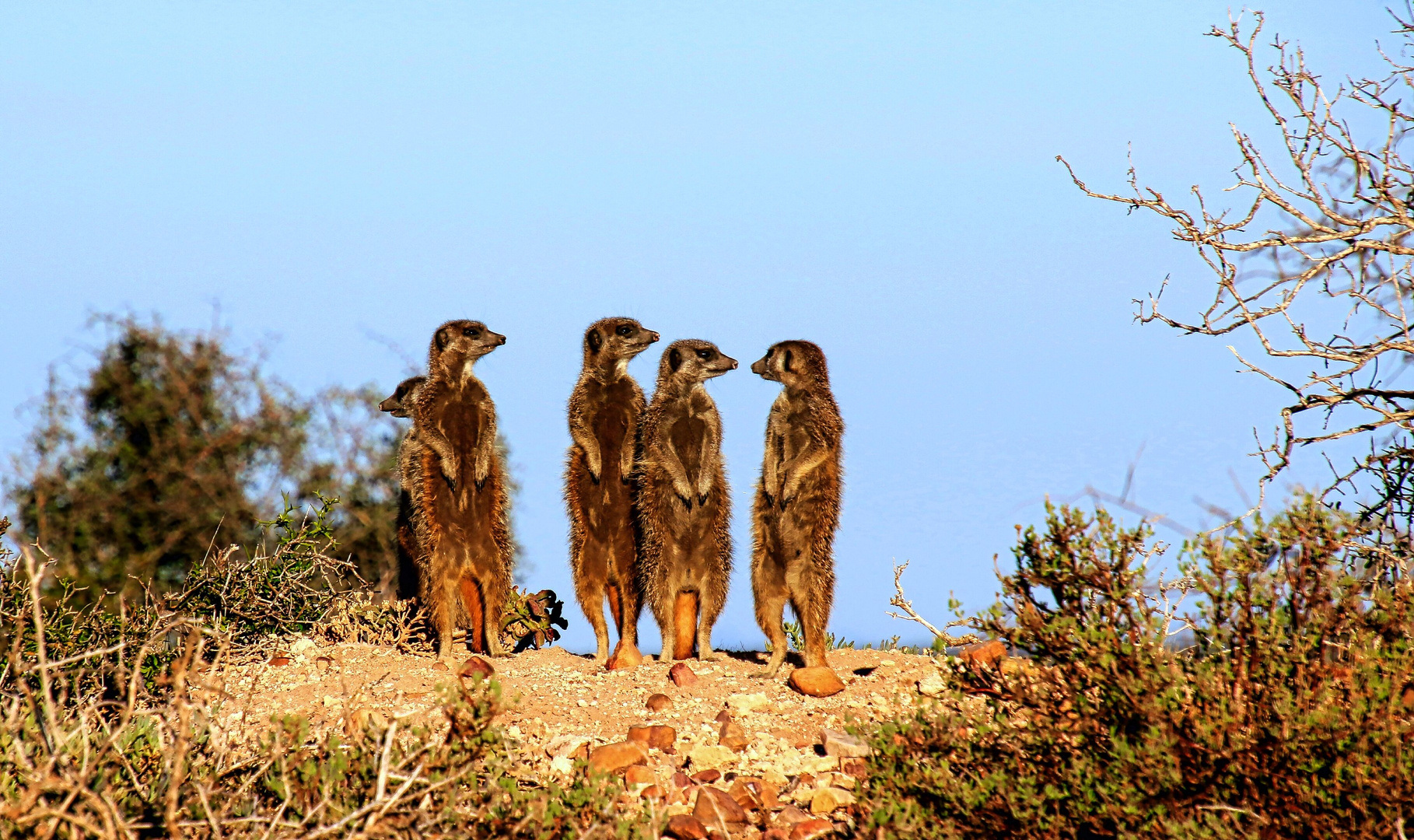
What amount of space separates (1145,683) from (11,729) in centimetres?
370

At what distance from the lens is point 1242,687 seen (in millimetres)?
4586

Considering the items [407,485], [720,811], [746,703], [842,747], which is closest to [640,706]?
[746,703]

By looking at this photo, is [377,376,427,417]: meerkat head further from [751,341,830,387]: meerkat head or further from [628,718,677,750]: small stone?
[628,718,677,750]: small stone

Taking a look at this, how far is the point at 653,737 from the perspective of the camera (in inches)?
237

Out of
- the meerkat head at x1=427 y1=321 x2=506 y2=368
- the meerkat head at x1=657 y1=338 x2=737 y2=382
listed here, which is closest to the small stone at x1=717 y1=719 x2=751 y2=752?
the meerkat head at x1=657 y1=338 x2=737 y2=382

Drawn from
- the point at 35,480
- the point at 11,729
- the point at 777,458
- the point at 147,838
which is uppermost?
the point at 35,480

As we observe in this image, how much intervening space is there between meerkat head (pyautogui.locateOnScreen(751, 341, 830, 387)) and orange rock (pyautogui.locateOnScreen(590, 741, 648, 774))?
8.28 ft

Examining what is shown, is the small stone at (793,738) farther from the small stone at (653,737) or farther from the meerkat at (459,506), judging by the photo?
the meerkat at (459,506)

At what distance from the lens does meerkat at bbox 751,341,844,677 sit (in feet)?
23.5

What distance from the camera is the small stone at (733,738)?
6023mm

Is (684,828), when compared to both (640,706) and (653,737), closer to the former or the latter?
(653,737)

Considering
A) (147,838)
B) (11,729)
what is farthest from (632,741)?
(11,729)

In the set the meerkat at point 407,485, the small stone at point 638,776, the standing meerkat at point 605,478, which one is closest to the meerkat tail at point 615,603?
the standing meerkat at point 605,478

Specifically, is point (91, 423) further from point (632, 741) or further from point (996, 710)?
point (996, 710)
